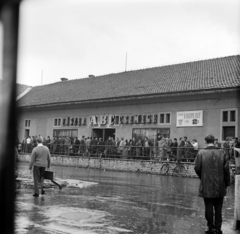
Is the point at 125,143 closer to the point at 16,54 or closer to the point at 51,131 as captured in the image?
the point at 51,131

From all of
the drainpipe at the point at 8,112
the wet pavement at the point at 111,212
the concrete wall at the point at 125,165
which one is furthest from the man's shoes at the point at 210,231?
the concrete wall at the point at 125,165

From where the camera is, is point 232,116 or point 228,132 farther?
point 228,132

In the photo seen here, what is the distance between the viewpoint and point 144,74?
33969mm

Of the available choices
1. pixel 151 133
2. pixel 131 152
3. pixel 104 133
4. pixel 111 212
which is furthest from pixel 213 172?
pixel 104 133

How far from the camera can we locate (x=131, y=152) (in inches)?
990

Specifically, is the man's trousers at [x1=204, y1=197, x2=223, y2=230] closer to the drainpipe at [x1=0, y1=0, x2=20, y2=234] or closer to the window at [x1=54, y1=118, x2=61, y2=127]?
the drainpipe at [x1=0, y1=0, x2=20, y2=234]

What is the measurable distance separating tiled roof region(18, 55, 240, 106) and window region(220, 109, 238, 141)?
5.92 feet

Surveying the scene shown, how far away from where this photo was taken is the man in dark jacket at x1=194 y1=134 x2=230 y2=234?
6.95 metres

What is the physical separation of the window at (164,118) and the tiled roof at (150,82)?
1.73 m

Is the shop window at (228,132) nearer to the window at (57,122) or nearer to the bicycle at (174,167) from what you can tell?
the bicycle at (174,167)

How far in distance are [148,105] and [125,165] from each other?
6.27m

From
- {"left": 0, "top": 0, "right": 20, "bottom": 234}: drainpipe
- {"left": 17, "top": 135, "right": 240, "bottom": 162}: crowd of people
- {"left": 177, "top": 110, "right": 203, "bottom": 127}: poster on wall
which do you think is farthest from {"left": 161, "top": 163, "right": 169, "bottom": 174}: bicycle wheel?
{"left": 0, "top": 0, "right": 20, "bottom": 234}: drainpipe

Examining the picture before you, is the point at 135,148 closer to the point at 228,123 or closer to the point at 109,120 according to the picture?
the point at 228,123

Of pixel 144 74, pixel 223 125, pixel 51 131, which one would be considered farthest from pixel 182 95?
pixel 51 131
